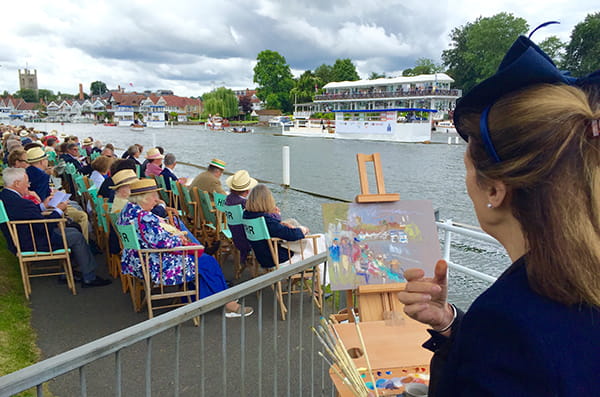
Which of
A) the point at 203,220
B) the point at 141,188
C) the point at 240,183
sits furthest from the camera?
the point at 203,220

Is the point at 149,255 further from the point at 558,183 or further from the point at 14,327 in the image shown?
→ the point at 558,183

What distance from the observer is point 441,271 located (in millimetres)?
1441

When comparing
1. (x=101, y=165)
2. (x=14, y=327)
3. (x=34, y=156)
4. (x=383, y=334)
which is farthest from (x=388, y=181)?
(x=383, y=334)

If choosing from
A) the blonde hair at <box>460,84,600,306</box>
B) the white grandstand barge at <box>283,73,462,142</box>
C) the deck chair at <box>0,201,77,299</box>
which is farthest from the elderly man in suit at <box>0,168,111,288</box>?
the white grandstand barge at <box>283,73,462,142</box>

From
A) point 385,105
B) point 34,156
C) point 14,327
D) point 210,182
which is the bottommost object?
point 14,327

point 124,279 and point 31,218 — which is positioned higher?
point 31,218

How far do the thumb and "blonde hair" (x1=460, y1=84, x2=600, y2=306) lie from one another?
1.71 feet

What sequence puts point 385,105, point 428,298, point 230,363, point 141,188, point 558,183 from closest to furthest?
point 558,183
point 428,298
point 230,363
point 141,188
point 385,105

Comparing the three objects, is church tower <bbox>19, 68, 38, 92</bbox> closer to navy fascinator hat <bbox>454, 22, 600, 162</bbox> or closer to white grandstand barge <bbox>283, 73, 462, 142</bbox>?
white grandstand barge <bbox>283, 73, 462, 142</bbox>

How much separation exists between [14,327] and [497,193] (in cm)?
456

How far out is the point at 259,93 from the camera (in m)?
102

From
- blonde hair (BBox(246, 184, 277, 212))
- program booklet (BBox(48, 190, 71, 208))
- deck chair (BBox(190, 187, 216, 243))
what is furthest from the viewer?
deck chair (BBox(190, 187, 216, 243))

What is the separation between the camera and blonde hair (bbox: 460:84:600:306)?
85 cm

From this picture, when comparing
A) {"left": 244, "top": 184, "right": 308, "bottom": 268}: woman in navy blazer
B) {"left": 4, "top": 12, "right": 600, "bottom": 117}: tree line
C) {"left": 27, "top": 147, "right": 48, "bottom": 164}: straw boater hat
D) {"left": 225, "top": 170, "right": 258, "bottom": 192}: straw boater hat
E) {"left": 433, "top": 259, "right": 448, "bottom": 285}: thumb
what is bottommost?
{"left": 244, "top": 184, "right": 308, "bottom": 268}: woman in navy blazer
